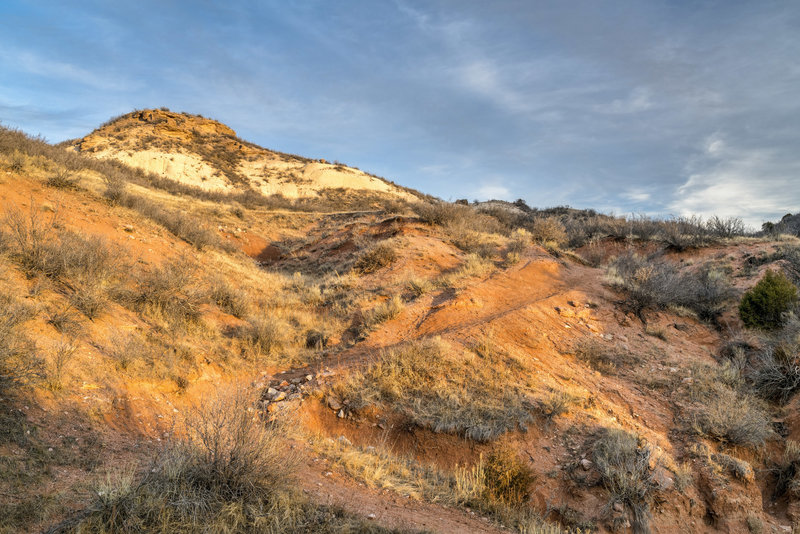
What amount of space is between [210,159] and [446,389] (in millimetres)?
38453

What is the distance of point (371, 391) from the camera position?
256 inches

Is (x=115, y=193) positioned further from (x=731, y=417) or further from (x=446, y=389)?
(x=731, y=417)

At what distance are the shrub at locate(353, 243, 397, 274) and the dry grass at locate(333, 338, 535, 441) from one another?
18.3ft

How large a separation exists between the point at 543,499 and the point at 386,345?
4.02m

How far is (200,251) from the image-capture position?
13.0 metres

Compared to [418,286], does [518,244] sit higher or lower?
higher

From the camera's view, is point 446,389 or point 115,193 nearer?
point 446,389

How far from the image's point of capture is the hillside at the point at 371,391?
3.44 metres

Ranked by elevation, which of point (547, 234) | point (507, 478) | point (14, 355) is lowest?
point (507, 478)

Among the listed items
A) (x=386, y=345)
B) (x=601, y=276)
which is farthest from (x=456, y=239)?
(x=386, y=345)

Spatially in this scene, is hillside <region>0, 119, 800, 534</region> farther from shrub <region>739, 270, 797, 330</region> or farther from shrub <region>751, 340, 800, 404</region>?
shrub <region>739, 270, 797, 330</region>

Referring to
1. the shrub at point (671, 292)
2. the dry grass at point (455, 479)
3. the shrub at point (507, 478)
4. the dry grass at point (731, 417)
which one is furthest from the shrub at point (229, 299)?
the shrub at point (671, 292)

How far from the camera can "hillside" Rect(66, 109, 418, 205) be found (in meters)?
33.5

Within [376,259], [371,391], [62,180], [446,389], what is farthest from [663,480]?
[62,180]
